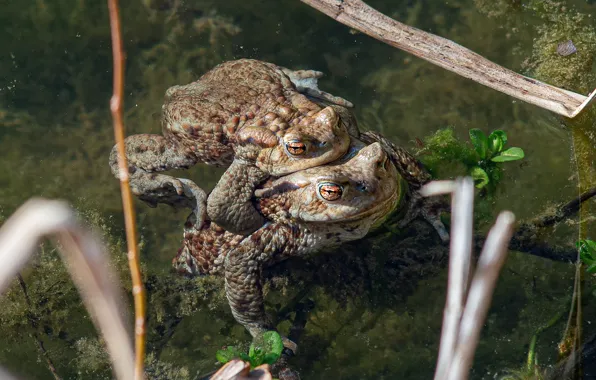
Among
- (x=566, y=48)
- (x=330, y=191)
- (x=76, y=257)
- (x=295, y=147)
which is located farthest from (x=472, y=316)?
(x=566, y=48)

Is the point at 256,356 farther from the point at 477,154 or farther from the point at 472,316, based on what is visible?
the point at 477,154

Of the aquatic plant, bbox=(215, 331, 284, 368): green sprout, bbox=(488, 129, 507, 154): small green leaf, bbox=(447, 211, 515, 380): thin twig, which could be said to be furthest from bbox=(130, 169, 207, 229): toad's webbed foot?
bbox=(447, 211, 515, 380): thin twig

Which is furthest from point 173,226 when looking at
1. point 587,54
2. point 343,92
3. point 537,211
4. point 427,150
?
point 587,54

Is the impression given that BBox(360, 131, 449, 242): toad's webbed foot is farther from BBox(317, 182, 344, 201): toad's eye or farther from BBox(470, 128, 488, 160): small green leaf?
BBox(317, 182, 344, 201): toad's eye

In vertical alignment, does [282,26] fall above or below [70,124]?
above

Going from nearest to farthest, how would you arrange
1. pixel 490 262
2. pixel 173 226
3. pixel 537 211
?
pixel 490 262 → pixel 537 211 → pixel 173 226

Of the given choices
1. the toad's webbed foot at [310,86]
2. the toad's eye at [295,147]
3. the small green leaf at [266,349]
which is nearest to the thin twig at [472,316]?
the small green leaf at [266,349]

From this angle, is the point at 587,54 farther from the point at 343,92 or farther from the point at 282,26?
the point at 282,26
